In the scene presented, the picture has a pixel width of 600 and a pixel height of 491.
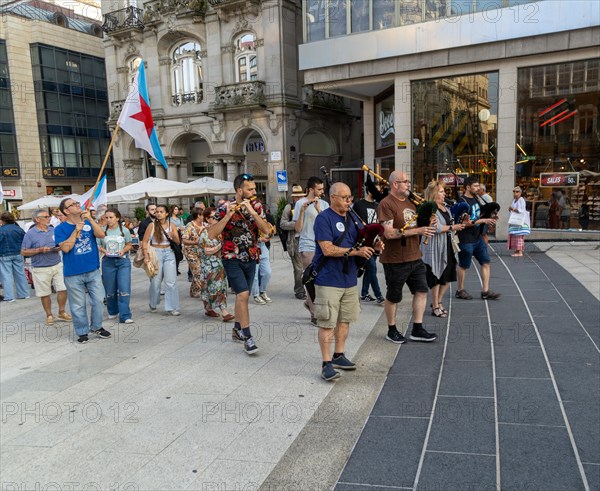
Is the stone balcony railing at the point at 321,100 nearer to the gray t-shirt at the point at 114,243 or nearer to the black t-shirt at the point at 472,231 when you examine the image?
the black t-shirt at the point at 472,231

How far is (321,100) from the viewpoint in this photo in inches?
968

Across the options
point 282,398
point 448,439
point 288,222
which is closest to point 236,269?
point 282,398

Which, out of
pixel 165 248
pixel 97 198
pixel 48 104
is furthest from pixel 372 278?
pixel 48 104

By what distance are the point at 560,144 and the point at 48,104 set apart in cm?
3435

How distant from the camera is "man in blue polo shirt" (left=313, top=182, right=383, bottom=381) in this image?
437cm

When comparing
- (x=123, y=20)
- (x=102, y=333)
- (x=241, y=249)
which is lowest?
(x=102, y=333)

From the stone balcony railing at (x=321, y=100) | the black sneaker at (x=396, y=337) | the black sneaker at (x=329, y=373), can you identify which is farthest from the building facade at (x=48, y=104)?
the black sneaker at (x=329, y=373)

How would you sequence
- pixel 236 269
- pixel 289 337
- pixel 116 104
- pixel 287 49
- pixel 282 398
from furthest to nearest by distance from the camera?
pixel 116 104, pixel 287 49, pixel 289 337, pixel 236 269, pixel 282 398

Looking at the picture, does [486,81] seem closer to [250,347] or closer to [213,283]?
[213,283]

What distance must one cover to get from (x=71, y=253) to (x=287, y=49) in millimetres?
19536

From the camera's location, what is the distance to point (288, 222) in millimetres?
7469

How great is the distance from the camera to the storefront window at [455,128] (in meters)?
14.6

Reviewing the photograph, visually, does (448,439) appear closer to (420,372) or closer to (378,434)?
(378,434)

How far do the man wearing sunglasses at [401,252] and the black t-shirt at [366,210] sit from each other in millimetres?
1400
